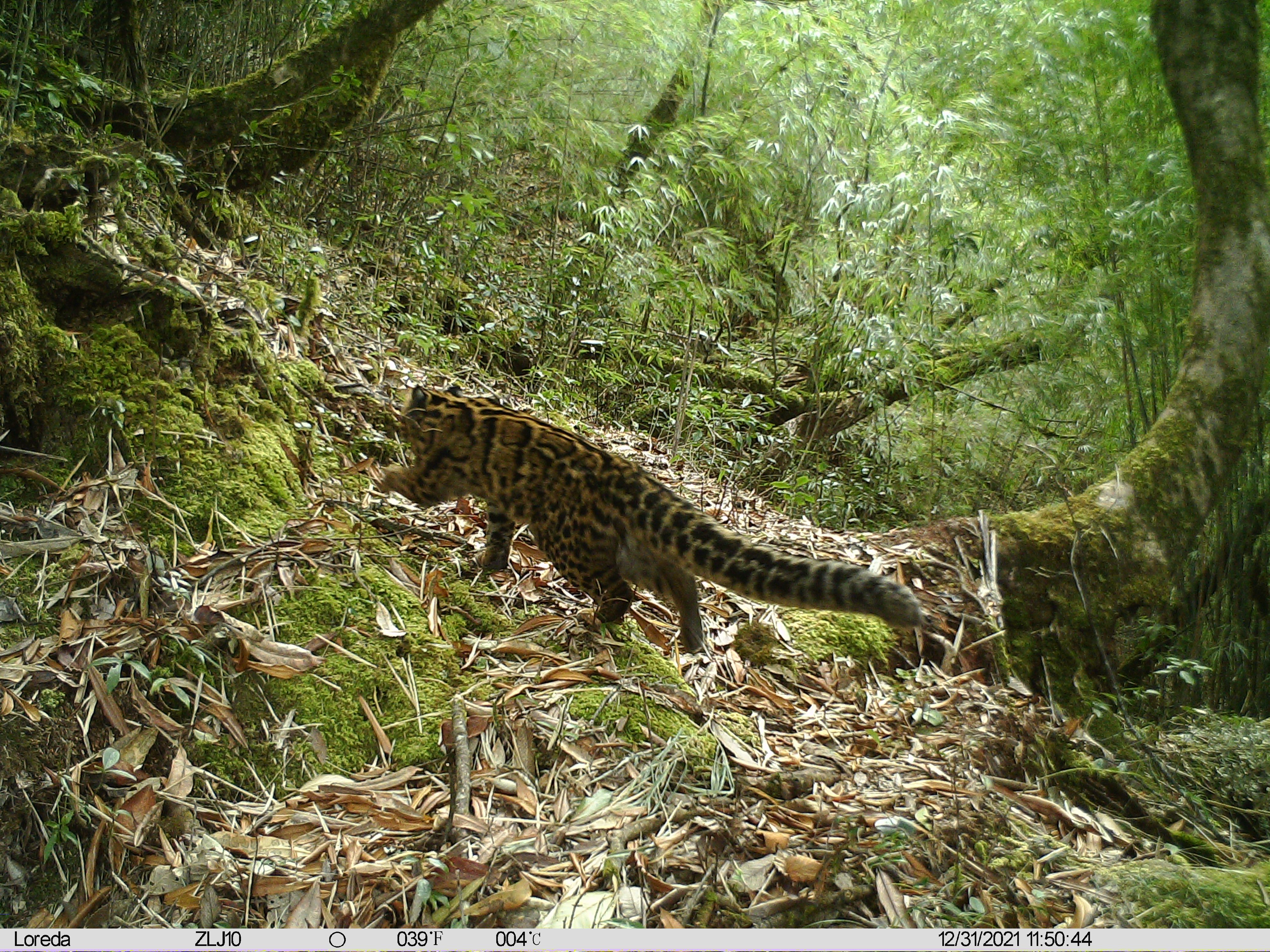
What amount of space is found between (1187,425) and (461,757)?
495 cm

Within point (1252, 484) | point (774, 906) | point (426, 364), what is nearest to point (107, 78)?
point (426, 364)

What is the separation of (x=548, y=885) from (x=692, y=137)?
8.86 meters

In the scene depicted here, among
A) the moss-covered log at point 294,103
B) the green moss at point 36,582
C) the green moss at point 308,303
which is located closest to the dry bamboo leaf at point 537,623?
the green moss at point 36,582

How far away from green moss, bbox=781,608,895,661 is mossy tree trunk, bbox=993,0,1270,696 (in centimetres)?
72

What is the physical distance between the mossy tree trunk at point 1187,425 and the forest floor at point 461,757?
0.66m

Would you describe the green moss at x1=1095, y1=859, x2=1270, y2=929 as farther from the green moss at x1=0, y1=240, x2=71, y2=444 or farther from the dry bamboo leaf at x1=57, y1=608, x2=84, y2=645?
the green moss at x1=0, y1=240, x2=71, y2=444

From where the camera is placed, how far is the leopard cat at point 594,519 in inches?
135

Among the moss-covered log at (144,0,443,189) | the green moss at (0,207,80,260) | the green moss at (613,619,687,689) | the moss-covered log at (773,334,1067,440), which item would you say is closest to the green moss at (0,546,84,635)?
the green moss at (0,207,80,260)

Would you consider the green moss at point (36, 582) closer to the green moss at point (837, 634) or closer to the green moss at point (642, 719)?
the green moss at point (642, 719)

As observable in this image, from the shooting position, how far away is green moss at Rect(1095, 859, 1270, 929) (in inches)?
95.7

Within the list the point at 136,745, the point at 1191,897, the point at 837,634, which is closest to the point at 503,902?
the point at 136,745

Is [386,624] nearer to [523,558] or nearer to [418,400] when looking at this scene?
[523,558]

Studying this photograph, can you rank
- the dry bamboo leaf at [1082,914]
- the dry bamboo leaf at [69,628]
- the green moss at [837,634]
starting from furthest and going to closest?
1. the green moss at [837,634]
2. the dry bamboo leaf at [69,628]
3. the dry bamboo leaf at [1082,914]

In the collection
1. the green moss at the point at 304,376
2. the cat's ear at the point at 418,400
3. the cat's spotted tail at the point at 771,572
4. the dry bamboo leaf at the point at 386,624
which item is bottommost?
the dry bamboo leaf at the point at 386,624
